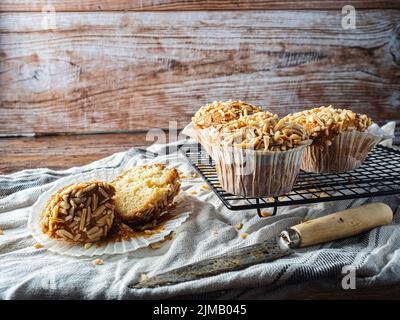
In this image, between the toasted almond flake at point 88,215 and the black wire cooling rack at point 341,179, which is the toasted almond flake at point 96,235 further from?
the black wire cooling rack at point 341,179

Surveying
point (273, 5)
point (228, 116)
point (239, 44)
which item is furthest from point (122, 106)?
point (228, 116)

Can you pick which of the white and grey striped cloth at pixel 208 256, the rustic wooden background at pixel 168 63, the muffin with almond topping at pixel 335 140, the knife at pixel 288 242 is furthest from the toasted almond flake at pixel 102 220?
the rustic wooden background at pixel 168 63

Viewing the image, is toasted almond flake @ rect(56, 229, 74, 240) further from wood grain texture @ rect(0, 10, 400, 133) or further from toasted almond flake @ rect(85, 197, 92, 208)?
wood grain texture @ rect(0, 10, 400, 133)

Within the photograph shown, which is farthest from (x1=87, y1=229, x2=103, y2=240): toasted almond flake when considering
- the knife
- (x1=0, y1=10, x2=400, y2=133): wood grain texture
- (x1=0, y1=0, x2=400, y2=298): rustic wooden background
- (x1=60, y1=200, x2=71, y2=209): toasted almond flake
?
(x1=0, y1=10, x2=400, y2=133): wood grain texture

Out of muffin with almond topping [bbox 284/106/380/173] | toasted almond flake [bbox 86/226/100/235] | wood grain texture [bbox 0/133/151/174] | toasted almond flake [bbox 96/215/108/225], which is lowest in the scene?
wood grain texture [bbox 0/133/151/174]

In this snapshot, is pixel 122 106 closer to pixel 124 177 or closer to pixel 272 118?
pixel 124 177
